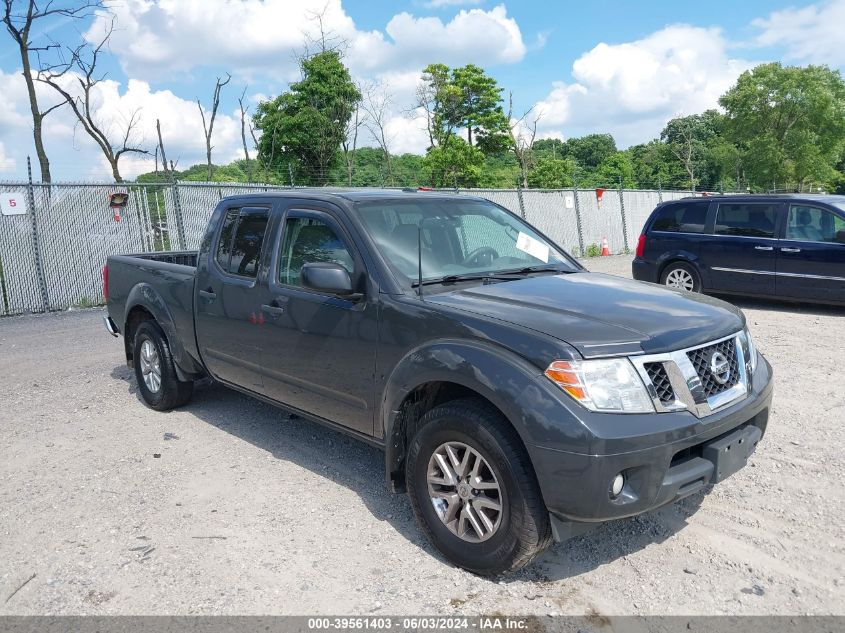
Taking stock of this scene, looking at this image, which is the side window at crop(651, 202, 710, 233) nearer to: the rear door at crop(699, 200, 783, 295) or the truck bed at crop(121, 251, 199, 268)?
the rear door at crop(699, 200, 783, 295)

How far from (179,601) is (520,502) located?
5.26 ft

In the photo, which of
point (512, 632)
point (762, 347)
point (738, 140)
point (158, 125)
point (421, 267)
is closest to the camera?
point (512, 632)

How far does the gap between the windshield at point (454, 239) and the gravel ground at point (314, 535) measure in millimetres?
1457

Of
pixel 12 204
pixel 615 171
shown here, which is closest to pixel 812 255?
pixel 12 204

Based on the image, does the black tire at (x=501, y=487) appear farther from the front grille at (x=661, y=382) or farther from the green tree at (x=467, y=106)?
the green tree at (x=467, y=106)

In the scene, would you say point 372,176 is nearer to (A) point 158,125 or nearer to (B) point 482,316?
(A) point 158,125

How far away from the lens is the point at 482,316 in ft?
10.5

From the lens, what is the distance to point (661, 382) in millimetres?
2930

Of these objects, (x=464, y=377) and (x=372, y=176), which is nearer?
(x=464, y=377)

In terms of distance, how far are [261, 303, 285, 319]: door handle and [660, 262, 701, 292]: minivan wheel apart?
8088 mm

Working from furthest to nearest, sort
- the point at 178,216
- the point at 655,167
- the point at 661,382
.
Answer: the point at 655,167 < the point at 178,216 < the point at 661,382

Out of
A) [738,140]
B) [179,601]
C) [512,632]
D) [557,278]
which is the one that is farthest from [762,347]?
[738,140]

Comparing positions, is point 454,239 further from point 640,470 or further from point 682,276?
point 682,276

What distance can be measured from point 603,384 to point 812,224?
8388 mm
